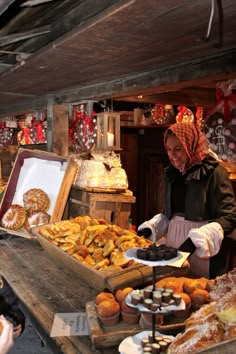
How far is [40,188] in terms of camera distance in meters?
4.65

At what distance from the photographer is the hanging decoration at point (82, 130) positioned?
4.29 metres

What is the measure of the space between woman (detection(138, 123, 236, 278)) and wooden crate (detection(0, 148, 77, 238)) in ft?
3.46

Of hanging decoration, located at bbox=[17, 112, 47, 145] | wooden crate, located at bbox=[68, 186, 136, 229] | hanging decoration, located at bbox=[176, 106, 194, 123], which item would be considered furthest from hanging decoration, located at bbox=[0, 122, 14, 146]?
wooden crate, located at bbox=[68, 186, 136, 229]

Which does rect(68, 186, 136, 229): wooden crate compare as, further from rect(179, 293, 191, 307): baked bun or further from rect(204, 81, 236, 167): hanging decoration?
rect(179, 293, 191, 307): baked bun

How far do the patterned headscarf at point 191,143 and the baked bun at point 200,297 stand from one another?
5.24ft

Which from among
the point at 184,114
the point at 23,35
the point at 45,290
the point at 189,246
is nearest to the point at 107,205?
the point at 189,246

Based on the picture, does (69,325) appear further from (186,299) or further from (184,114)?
(184,114)

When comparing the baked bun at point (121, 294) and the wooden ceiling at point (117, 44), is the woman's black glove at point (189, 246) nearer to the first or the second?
the baked bun at point (121, 294)

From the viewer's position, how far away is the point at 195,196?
11.5 ft

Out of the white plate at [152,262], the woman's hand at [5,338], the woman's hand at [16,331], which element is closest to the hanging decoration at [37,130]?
the woman's hand at [16,331]

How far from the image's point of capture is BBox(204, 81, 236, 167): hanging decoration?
9.48 feet

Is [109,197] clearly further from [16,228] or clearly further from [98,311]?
[98,311]

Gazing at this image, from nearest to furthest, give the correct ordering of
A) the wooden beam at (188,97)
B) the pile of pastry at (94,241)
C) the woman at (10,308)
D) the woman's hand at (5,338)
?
the woman's hand at (5,338)
the pile of pastry at (94,241)
the woman at (10,308)
the wooden beam at (188,97)

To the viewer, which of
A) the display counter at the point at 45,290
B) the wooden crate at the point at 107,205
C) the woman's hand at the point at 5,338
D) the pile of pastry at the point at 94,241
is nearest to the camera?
the woman's hand at the point at 5,338
